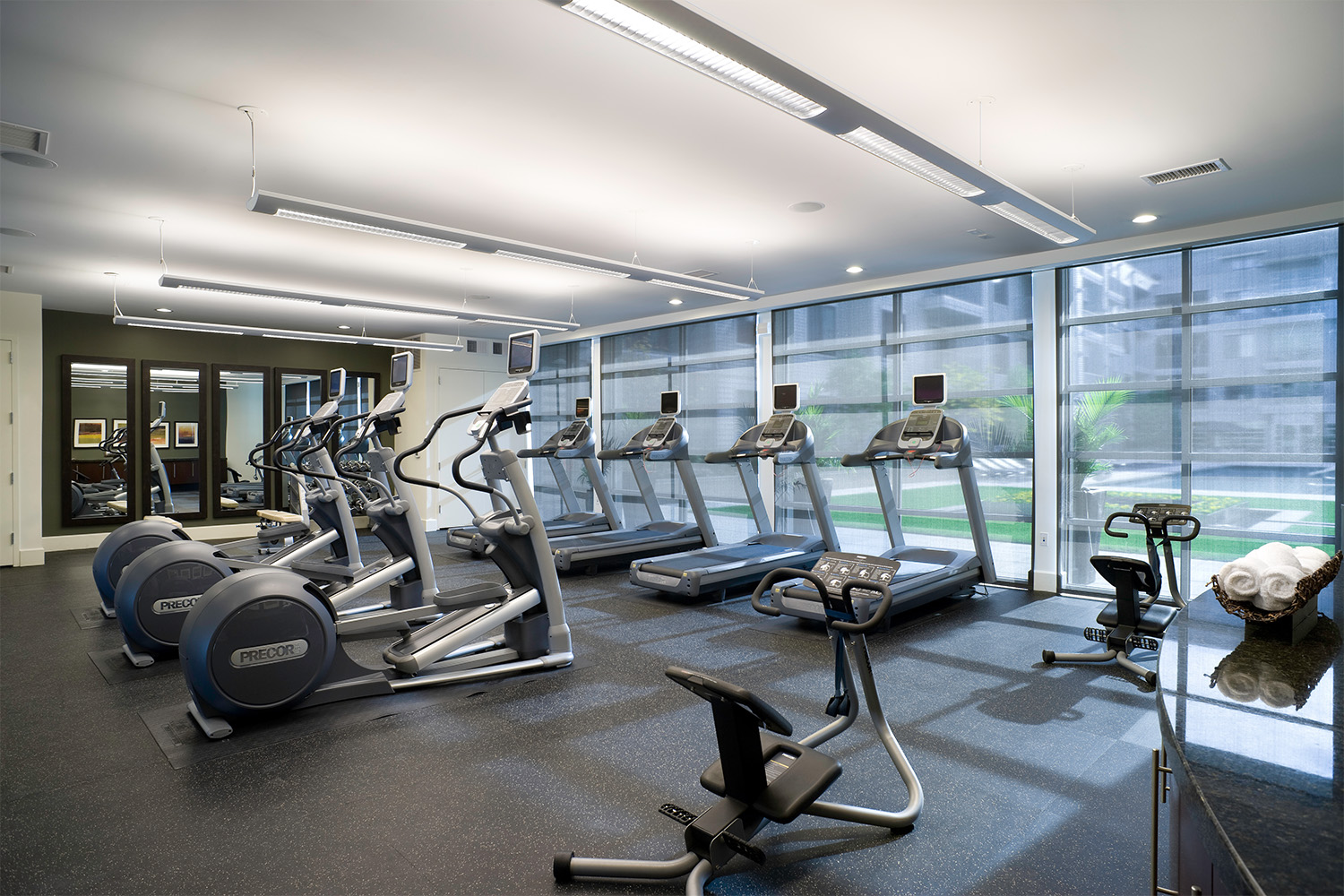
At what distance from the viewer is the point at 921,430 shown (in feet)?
18.9

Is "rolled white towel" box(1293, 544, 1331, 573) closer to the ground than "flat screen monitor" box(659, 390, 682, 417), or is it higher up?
closer to the ground

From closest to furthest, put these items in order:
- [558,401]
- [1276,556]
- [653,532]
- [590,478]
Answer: [1276,556]
[653,532]
[590,478]
[558,401]

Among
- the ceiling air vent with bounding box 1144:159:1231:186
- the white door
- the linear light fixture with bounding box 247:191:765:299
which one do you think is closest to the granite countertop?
the ceiling air vent with bounding box 1144:159:1231:186

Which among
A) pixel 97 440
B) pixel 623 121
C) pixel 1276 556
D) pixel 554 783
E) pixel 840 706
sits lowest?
pixel 554 783

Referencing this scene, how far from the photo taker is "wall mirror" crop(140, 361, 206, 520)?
941 cm

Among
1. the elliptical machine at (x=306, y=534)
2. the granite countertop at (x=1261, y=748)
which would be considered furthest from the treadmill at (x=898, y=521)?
the elliptical machine at (x=306, y=534)

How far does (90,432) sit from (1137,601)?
434 inches

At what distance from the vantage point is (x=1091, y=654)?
4156 millimetres

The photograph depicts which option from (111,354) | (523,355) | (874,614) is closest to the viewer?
(874,614)

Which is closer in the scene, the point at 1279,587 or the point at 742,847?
the point at 1279,587

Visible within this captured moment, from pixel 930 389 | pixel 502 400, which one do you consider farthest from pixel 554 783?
pixel 930 389

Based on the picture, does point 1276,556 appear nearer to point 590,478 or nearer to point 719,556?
point 719,556

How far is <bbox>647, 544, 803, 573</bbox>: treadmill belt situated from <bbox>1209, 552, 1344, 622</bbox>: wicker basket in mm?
4379

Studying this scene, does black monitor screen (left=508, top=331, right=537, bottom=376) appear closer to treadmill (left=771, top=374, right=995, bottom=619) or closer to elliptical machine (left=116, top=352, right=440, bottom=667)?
elliptical machine (left=116, top=352, right=440, bottom=667)
